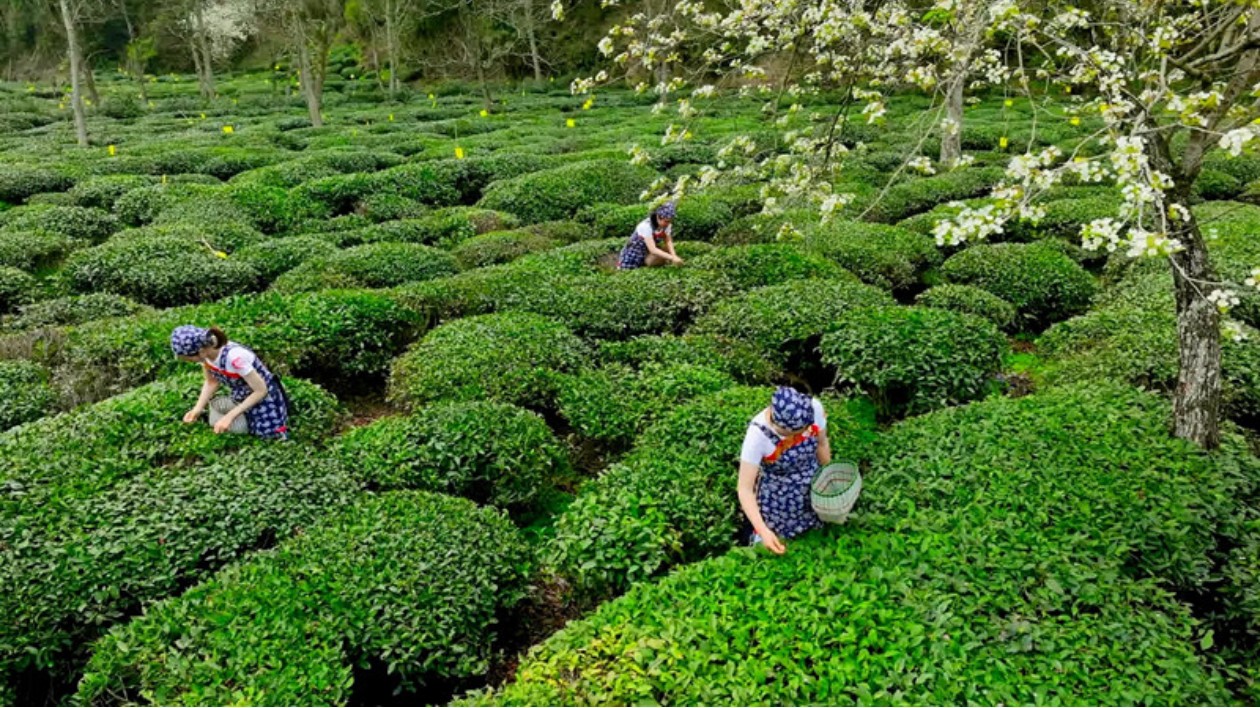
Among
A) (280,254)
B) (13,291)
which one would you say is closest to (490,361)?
(280,254)

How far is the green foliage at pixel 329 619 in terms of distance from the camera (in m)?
5.32

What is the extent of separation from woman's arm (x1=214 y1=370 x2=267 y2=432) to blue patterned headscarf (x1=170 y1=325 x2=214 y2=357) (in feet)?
1.58

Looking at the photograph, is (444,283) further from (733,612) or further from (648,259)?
(733,612)

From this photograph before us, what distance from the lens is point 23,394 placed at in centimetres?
927

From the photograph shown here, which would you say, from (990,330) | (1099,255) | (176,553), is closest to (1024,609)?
(990,330)

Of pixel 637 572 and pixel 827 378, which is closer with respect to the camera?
pixel 637 572

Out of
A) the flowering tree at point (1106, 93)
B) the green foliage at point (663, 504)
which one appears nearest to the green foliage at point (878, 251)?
the flowering tree at point (1106, 93)

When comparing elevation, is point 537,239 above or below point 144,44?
below

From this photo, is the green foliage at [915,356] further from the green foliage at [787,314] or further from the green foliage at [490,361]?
the green foliage at [490,361]

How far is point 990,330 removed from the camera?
32.9 ft

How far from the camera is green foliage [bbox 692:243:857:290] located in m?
12.5

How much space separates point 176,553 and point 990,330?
9.23m

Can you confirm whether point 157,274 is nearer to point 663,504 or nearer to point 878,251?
point 663,504

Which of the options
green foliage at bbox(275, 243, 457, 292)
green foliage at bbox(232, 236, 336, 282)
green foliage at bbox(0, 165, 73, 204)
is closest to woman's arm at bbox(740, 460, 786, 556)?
green foliage at bbox(275, 243, 457, 292)
